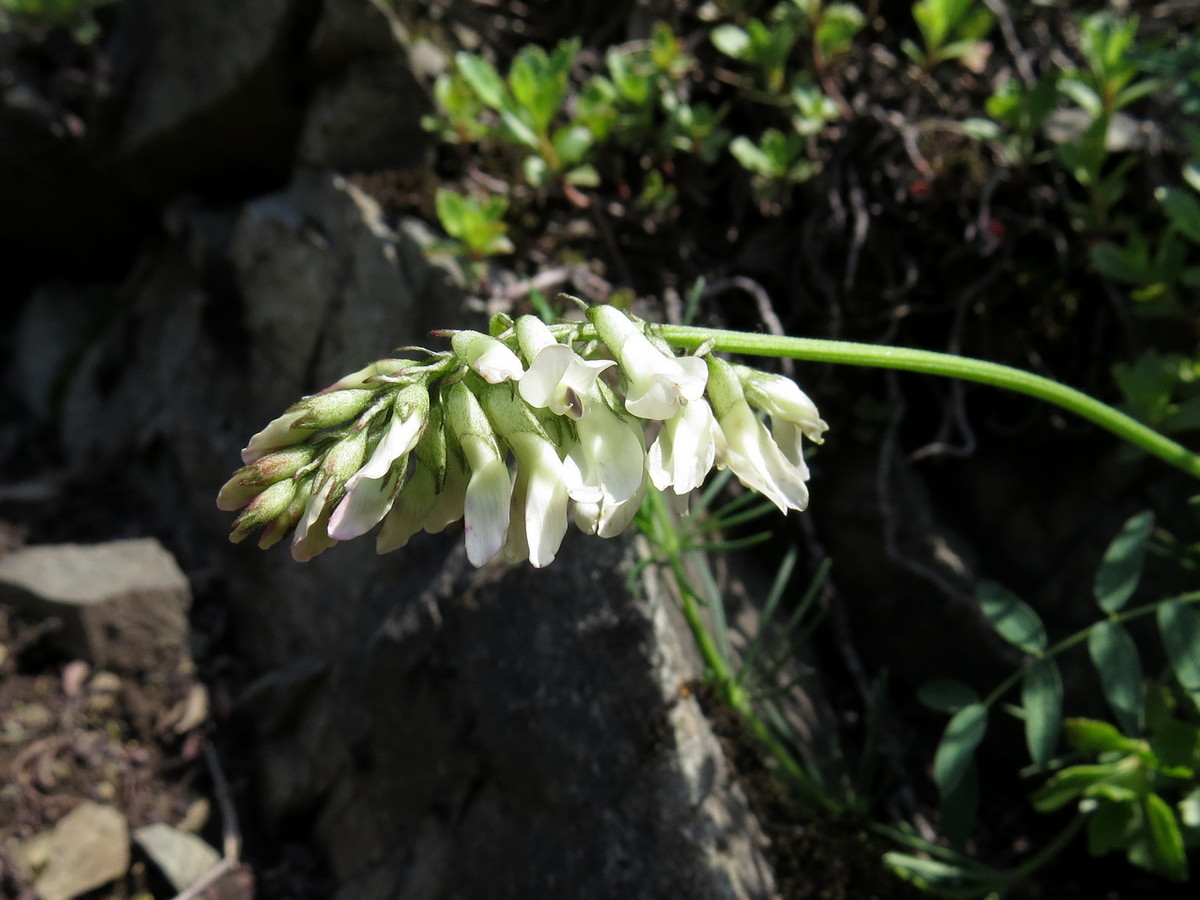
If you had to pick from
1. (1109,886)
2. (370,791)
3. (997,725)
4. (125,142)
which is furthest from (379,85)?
(1109,886)

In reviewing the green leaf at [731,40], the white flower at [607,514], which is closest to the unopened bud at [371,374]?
the white flower at [607,514]

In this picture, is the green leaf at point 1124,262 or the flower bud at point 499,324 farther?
the green leaf at point 1124,262

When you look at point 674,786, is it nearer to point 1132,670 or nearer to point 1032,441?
point 1132,670

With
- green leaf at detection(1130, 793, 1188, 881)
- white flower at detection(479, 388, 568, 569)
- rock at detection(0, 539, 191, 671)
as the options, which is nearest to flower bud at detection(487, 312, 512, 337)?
white flower at detection(479, 388, 568, 569)

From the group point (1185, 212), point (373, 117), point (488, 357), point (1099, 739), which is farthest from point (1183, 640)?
point (373, 117)

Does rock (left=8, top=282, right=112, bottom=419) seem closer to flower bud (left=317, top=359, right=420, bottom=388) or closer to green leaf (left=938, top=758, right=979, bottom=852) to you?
flower bud (left=317, top=359, right=420, bottom=388)

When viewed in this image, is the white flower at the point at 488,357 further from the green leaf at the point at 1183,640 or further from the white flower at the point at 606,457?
the green leaf at the point at 1183,640
